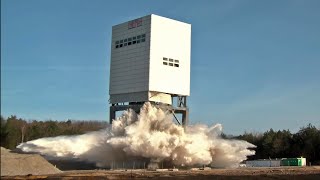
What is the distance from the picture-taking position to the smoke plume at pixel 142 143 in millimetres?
72562

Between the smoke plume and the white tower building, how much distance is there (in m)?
3.28

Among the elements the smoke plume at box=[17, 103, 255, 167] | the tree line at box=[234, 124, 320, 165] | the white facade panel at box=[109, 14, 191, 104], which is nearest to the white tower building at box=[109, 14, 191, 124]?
the white facade panel at box=[109, 14, 191, 104]

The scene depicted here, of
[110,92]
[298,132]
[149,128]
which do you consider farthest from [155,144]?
[298,132]

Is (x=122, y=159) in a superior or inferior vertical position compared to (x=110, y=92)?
inferior

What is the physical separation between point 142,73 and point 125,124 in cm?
895

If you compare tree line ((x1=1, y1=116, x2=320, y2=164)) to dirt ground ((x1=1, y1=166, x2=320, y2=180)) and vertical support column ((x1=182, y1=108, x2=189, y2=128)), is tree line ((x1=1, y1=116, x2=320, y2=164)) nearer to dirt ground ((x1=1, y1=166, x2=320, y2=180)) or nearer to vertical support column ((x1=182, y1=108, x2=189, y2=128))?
vertical support column ((x1=182, y1=108, x2=189, y2=128))

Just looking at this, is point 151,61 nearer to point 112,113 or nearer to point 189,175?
point 112,113

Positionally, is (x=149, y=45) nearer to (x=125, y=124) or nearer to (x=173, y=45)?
(x=173, y=45)

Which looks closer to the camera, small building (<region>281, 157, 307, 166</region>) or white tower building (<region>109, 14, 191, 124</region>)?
white tower building (<region>109, 14, 191, 124</region>)

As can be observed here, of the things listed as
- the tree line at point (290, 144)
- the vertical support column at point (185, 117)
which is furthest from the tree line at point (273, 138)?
the vertical support column at point (185, 117)

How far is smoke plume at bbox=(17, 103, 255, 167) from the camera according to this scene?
72.6 meters

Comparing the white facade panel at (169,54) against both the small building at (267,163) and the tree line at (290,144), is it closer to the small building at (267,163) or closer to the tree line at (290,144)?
the small building at (267,163)

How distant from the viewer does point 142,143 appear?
72.2 metres

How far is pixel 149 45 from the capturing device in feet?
246
